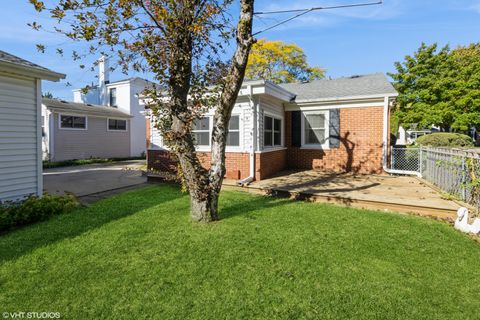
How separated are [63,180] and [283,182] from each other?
7.93 m

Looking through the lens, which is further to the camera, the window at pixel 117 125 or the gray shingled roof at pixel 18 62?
the window at pixel 117 125

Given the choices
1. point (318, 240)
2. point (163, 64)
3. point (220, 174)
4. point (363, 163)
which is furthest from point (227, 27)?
point (363, 163)

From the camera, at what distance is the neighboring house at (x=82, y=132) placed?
51.3 feet

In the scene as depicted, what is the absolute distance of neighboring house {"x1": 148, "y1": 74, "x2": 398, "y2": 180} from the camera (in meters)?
8.80

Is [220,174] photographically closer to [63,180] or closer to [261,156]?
[261,156]

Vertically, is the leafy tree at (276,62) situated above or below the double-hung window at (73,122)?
above

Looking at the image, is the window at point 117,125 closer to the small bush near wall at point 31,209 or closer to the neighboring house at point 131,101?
the neighboring house at point 131,101

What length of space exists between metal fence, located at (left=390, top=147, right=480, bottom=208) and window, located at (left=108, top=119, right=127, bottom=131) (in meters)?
18.0

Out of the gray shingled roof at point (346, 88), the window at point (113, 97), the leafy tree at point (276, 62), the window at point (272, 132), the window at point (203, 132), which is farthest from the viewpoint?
the leafy tree at point (276, 62)

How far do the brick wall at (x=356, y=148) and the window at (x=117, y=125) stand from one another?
14608mm

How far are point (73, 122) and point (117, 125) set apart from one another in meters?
3.22

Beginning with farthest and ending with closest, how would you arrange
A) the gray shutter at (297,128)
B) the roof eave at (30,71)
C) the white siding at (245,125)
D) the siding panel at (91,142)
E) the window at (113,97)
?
the window at (113,97) < the siding panel at (91,142) < the gray shutter at (297,128) < the white siding at (245,125) < the roof eave at (30,71)

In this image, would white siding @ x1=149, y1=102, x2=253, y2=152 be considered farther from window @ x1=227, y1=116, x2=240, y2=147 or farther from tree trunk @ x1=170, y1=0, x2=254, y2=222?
tree trunk @ x1=170, y1=0, x2=254, y2=222

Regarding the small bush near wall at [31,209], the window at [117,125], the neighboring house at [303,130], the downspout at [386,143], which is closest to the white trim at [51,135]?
the window at [117,125]
